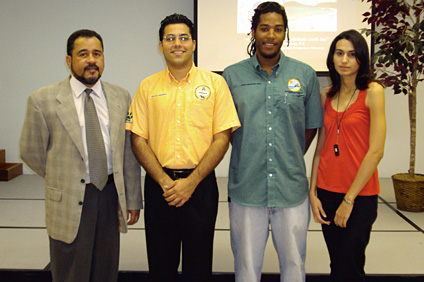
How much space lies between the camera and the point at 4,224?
322 cm

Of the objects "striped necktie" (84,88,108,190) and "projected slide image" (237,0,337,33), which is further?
"projected slide image" (237,0,337,33)

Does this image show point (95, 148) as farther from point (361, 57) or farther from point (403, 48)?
point (403, 48)

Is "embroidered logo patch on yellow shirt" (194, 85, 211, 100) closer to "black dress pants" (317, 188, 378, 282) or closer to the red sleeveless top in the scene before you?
the red sleeveless top

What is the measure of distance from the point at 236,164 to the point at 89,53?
868 mm

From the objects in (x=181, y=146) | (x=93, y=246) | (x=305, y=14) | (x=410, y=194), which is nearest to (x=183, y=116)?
(x=181, y=146)

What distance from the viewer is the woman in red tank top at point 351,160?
1.74 metres

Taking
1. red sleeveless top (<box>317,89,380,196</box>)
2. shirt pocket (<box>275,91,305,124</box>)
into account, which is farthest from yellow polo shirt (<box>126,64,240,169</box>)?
red sleeveless top (<box>317,89,380,196</box>)

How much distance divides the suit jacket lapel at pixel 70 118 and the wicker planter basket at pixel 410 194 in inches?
121

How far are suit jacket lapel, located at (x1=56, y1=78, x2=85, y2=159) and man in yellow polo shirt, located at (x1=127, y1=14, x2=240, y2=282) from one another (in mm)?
236

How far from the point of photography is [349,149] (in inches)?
70.9

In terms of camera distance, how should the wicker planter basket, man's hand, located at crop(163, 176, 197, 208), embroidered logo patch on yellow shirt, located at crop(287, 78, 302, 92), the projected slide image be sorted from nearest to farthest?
man's hand, located at crop(163, 176, 197, 208)
embroidered logo patch on yellow shirt, located at crop(287, 78, 302, 92)
the wicker planter basket
the projected slide image

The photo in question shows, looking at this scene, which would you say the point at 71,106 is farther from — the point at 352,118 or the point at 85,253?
the point at 352,118

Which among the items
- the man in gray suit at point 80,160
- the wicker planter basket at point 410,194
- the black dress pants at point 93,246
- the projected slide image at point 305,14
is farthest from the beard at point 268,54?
the projected slide image at point 305,14

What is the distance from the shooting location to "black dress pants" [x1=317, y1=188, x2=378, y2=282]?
1.76 m
